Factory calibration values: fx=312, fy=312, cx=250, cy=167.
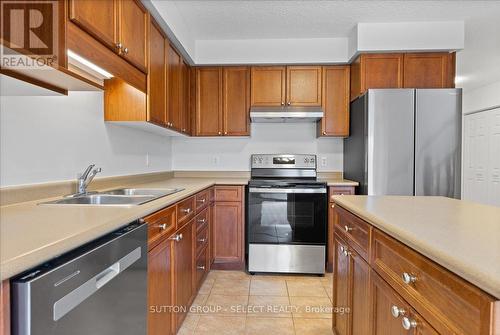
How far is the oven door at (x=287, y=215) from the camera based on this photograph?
2990mm

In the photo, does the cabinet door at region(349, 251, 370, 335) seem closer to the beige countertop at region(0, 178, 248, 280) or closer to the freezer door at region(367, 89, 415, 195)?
the beige countertop at region(0, 178, 248, 280)

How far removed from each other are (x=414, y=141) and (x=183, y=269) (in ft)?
7.41

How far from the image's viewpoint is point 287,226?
9.93ft

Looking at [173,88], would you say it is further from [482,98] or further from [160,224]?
[482,98]

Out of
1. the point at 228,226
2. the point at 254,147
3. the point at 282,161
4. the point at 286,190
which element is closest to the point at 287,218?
the point at 286,190

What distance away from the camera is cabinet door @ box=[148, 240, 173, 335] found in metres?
1.46

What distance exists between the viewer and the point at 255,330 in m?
2.06

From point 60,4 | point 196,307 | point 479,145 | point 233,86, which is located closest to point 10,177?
point 60,4

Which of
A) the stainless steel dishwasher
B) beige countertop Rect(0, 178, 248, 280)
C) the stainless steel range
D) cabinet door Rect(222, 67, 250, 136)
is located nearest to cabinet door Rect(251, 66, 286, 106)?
cabinet door Rect(222, 67, 250, 136)

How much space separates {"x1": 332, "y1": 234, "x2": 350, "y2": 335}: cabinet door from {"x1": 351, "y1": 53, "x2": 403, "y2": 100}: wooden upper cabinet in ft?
6.03

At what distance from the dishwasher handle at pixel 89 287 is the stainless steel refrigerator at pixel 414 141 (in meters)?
2.30

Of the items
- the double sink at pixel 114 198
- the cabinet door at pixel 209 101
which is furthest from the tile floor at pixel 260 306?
the cabinet door at pixel 209 101

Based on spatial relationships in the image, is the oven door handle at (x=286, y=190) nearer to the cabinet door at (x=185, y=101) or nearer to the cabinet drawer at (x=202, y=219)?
the cabinet drawer at (x=202, y=219)

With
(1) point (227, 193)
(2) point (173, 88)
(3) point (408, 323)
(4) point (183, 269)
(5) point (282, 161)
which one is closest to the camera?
(3) point (408, 323)
